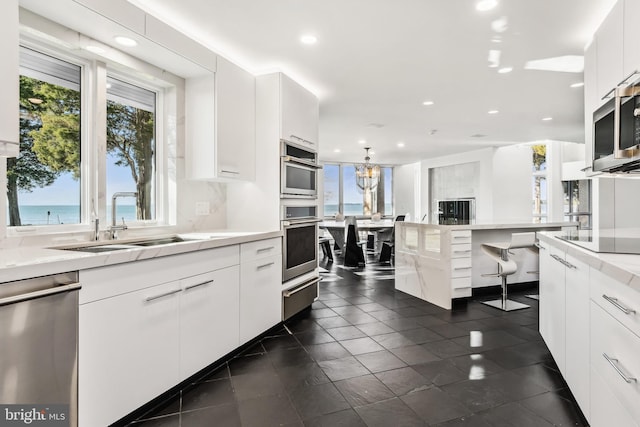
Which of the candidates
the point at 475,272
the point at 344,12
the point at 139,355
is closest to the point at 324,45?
the point at 344,12

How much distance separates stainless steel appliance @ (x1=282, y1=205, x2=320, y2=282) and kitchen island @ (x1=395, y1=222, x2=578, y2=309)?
136 centimetres

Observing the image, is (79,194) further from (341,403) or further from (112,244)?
(341,403)

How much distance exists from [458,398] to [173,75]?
3.07 m

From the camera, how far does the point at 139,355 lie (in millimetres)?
1714

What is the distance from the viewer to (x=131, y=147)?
2662mm

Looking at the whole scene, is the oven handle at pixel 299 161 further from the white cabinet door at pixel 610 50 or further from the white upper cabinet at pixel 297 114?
the white cabinet door at pixel 610 50

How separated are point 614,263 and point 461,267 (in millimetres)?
2690

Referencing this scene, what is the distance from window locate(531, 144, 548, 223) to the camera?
764 cm

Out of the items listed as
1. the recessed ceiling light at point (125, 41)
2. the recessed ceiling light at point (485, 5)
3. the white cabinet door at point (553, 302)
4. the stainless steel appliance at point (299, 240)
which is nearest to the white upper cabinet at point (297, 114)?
the stainless steel appliance at point (299, 240)

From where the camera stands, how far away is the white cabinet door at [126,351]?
1.49 m

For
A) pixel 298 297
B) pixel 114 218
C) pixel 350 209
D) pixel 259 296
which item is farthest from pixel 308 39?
pixel 350 209

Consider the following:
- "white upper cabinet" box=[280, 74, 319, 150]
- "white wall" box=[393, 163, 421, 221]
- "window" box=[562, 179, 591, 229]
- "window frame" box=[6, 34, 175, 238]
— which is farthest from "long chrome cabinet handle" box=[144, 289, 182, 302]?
"white wall" box=[393, 163, 421, 221]

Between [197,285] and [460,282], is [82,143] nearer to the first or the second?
[197,285]

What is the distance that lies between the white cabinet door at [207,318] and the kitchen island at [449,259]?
2441 millimetres
